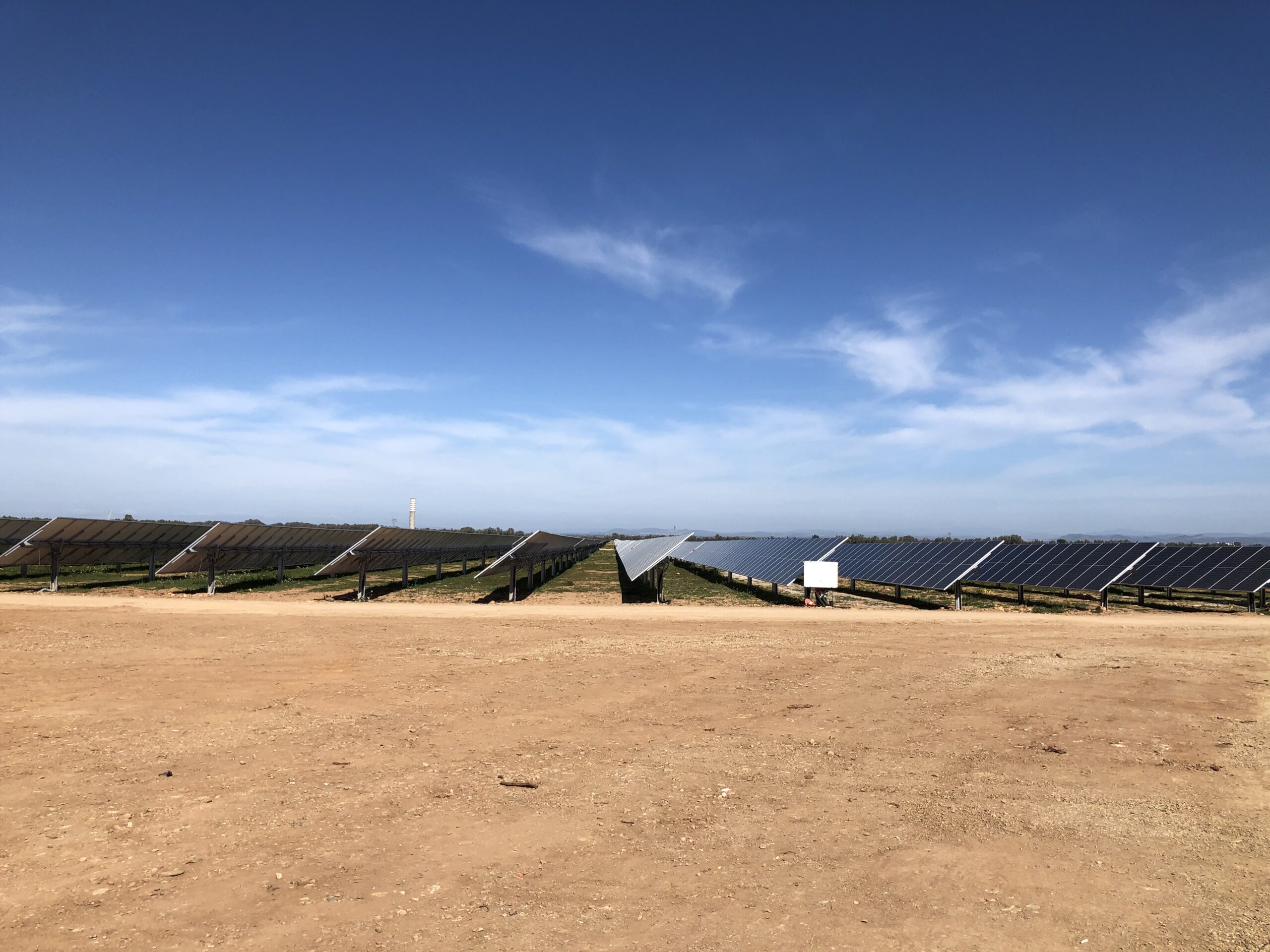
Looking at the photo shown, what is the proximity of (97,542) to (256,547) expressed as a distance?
20.7 ft

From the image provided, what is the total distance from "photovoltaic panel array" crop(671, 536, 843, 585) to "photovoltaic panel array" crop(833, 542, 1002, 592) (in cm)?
173

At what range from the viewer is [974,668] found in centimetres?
1376

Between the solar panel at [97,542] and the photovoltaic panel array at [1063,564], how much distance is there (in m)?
35.9

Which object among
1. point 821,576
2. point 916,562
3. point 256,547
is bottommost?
point 821,576

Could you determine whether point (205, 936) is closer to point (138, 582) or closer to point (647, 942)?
point (647, 942)

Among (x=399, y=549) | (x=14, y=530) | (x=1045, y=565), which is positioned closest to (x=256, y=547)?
(x=399, y=549)

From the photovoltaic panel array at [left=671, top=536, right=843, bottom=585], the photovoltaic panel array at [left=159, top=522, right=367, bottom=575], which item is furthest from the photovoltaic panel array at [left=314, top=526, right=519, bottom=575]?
the photovoltaic panel array at [left=671, top=536, right=843, bottom=585]

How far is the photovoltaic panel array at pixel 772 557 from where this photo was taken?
31484 mm

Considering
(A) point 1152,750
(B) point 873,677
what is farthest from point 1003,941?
(B) point 873,677

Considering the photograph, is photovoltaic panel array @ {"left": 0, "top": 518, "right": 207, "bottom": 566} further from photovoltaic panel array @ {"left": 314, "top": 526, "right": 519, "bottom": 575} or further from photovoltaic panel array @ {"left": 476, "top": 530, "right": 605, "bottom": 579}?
photovoltaic panel array @ {"left": 476, "top": 530, "right": 605, "bottom": 579}

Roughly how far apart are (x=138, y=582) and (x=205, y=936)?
34.9 m

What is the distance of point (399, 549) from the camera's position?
31.9m

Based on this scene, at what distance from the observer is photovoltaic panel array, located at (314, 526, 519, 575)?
27812 mm

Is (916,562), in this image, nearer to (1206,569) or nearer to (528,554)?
(1206,569)
